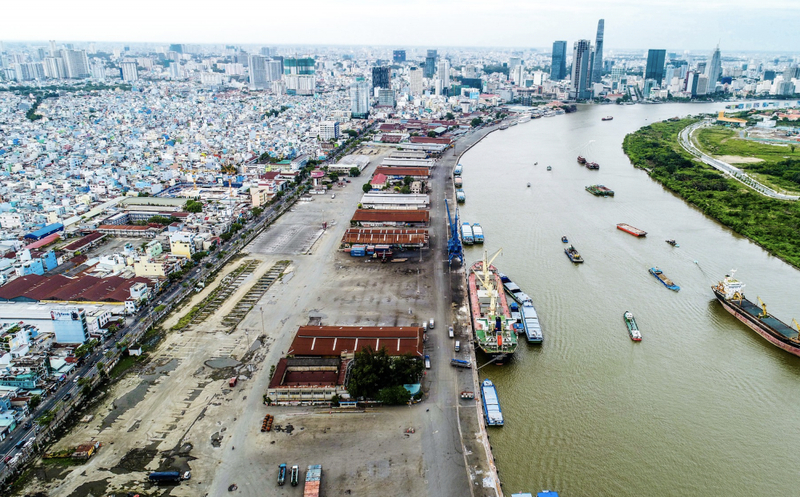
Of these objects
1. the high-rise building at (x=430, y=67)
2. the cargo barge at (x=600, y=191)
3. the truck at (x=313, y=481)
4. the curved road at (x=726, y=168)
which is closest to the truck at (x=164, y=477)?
the truck at (x=313, y=481)

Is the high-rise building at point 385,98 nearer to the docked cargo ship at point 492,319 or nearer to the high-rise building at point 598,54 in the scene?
the high-rise building at point 598,54

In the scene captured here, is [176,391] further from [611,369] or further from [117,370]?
[611,369]

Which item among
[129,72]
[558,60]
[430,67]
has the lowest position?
[129,72]

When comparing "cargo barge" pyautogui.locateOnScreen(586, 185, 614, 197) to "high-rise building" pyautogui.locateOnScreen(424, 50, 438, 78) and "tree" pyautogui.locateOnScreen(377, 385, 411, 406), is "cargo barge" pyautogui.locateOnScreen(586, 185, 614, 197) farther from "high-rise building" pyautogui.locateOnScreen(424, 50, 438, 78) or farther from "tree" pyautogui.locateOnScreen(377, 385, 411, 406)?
"high-rise building" pyautogui.locateOnScreen(424, 50, 438, 78)

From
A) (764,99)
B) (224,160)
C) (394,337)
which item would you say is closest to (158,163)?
(224,160)

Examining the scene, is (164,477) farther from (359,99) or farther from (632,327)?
(359,99)

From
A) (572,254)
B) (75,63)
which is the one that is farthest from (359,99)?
→ (75,63)
